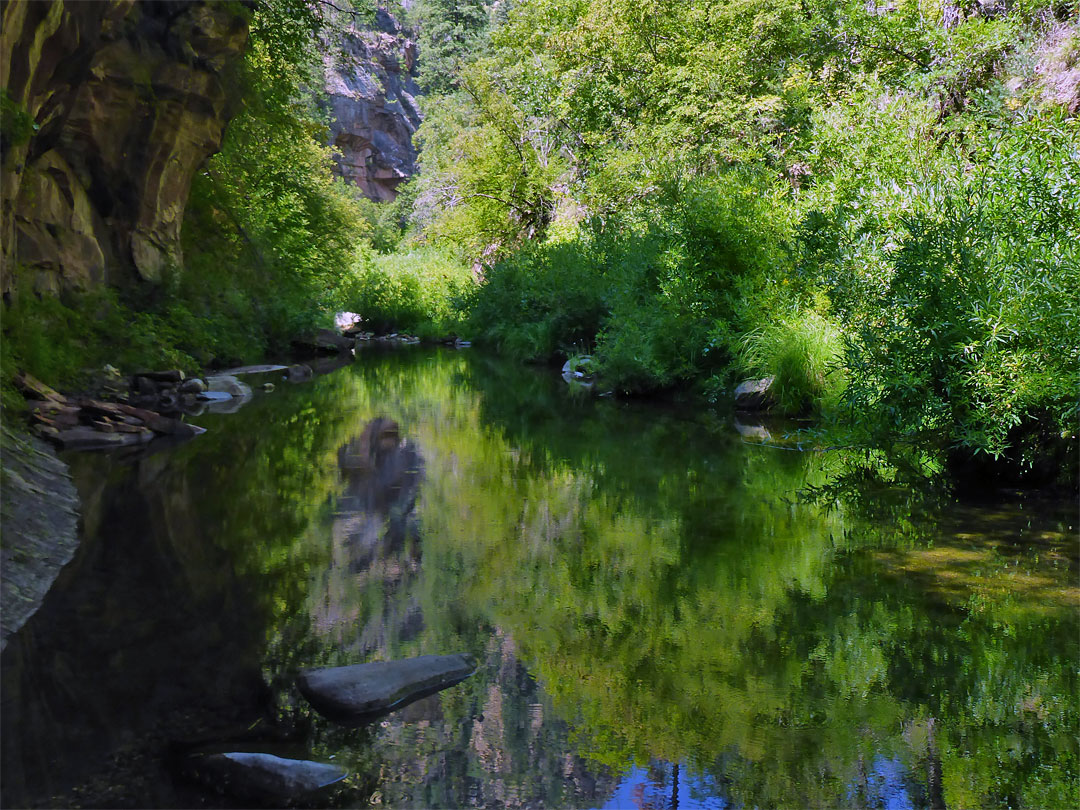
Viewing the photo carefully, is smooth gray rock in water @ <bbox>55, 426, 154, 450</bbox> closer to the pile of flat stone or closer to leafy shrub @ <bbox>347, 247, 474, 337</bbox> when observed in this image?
the pile of flat stone

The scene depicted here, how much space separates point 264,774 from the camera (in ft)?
11.3

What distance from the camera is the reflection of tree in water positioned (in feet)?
17.3

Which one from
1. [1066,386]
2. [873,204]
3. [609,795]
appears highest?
[873,204]

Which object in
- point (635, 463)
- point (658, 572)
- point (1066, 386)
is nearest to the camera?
point (658, 572)

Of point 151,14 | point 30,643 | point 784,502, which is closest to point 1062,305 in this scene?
point 784,502

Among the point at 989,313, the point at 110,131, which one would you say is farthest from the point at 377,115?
the point at 989,313

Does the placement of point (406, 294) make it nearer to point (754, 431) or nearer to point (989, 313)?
point (754, 431)

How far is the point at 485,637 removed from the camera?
16.8 ft

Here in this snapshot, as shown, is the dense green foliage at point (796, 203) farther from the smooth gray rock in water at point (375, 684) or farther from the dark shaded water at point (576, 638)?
the smooth gray rock in water at point (375, 684)

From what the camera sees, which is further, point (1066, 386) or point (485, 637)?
point (1066, 386)

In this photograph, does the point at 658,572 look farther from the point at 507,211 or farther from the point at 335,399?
the point at 507,211

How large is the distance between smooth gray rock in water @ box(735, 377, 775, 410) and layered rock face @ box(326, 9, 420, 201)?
A: 4869 cm

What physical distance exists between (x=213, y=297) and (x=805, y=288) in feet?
44.0

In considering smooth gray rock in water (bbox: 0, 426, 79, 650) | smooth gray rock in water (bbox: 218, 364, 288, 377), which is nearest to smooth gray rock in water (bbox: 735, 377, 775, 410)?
smooth gray rock in water (bbox: 0, 426, 79, 650)
